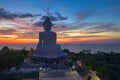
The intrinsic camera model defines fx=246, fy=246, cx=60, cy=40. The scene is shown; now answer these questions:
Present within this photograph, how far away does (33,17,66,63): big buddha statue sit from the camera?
29.2 metres

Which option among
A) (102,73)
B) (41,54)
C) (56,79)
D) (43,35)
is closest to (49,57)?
(41,54)

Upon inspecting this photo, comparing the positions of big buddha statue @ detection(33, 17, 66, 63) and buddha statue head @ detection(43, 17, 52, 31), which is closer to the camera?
big buddha statue @ detection(33, 17, 66, 63)

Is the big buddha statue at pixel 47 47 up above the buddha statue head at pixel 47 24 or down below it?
below

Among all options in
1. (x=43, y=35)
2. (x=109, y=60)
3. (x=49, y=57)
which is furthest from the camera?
(x=109, y=60)

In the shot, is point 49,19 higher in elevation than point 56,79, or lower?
higher

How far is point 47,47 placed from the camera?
30234 mm

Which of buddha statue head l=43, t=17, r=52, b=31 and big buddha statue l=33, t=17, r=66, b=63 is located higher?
buddha statue head l=43, t=17, r=52, b=31

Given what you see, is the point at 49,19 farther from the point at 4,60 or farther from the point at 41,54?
the point at 4,60

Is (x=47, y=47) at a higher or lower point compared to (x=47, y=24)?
lower

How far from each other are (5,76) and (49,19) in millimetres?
12477

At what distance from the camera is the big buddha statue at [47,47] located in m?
29.2

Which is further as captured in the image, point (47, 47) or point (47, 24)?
point (47, 24)

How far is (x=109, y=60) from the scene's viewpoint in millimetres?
39531

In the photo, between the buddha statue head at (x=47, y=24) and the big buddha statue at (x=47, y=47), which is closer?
the big buddha statue at (x=47, y=47)
